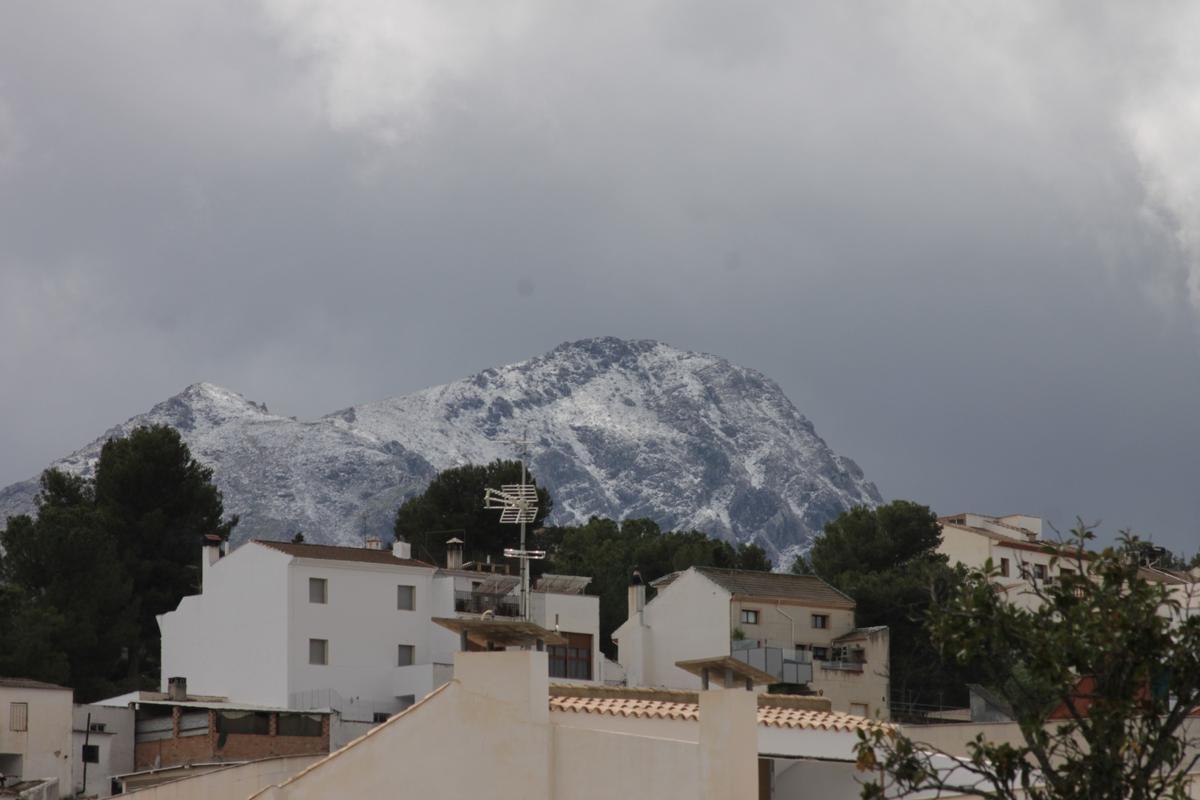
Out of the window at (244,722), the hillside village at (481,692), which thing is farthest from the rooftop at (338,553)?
the window at (244,722)

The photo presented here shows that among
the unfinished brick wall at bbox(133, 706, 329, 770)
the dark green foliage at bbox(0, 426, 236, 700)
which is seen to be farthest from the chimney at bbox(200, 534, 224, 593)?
the unfinished brick wall at bbox(133, 706, 329, 770)

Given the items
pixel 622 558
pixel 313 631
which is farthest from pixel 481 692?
pixel 622 558

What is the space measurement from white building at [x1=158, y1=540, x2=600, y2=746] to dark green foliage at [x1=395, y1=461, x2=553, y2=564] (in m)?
24.3

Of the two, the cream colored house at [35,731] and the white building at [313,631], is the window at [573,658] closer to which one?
the white building at [313,631]

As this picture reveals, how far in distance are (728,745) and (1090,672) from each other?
28.4 ft

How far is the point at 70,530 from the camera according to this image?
8956 centimetres

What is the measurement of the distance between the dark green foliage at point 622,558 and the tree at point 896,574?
460 cm

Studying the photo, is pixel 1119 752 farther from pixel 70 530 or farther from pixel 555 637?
pixel 70 530

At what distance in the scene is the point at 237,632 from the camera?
257ft

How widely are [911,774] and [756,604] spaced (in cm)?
6970

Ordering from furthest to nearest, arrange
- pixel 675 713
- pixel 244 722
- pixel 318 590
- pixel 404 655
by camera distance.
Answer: pixel 404 655
pixel 318 590
pixel 244 722
pixel 675 713

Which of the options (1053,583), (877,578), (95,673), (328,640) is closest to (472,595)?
(328,640)

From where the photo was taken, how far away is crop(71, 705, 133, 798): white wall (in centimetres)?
6278

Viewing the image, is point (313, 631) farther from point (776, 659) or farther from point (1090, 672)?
point (1090, 672)
